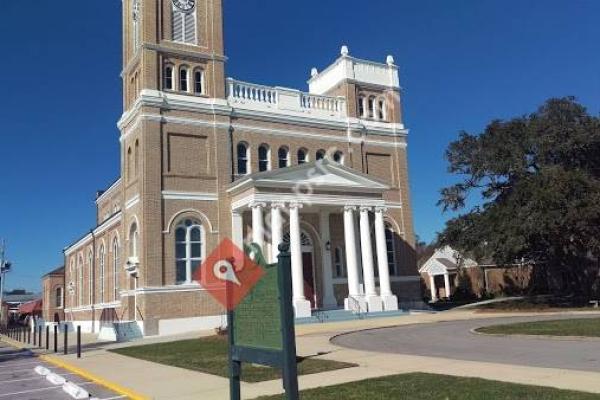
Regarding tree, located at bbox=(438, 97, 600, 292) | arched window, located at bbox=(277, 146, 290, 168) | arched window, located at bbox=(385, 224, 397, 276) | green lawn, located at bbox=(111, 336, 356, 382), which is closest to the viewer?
green lawn, located at bbox=(111, 336, 356, 382)

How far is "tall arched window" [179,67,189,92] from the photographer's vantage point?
104 feet

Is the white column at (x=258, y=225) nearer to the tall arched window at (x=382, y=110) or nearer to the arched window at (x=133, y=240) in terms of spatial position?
the arched window at (x=133, y=240)

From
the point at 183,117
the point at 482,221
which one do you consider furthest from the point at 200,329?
the point at 482,221

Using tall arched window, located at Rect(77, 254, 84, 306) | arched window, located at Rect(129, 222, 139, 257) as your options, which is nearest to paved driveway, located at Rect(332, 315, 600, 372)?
arched window, located at Rect(129, 222, 139, 257)

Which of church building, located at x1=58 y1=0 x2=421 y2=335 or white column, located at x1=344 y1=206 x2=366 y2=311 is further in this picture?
white column, located at x1=344 y1=206 x2=366 y2=311

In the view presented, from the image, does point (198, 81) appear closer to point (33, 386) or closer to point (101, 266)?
point (101, 266)

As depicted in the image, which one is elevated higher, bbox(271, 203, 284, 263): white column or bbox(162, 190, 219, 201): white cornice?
bbox(162, 190, 219, 201): white cornice

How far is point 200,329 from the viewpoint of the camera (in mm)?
28906

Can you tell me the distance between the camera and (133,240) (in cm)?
3106

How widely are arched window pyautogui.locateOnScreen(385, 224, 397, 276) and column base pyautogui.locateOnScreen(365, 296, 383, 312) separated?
494 centimetres

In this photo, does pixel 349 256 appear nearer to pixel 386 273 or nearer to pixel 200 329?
pixel 386 273

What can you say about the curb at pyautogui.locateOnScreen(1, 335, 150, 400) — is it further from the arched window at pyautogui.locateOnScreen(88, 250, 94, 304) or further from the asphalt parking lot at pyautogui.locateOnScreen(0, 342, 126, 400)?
the arched window at pyautogui.locateOnScreen(88, 250, 94, 304)

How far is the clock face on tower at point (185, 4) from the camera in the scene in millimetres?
32438

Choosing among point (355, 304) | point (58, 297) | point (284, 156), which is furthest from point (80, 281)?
point (355, 304)
